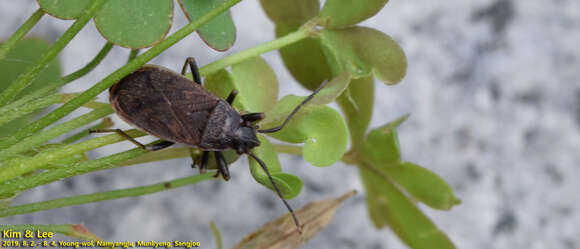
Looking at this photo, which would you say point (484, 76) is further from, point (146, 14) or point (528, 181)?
point (146, 14)

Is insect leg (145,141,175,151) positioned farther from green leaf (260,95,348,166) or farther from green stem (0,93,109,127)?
green leaf (260,95,348,166)

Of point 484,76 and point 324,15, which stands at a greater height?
point 324,15

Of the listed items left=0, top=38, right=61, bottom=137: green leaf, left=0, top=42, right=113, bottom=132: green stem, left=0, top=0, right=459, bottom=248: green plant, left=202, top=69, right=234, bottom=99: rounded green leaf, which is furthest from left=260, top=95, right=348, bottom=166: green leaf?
left=0, top=38, right=61, bottom=137: green leaf

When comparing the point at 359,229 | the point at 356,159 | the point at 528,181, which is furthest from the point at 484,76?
the point at 356,159

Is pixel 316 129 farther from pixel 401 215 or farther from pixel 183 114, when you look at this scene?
pixel 401 215

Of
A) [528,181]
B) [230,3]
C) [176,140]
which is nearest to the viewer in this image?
[230,3]

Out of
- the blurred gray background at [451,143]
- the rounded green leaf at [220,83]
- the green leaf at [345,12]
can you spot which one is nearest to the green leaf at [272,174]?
the rounded green leaf at [220,83]

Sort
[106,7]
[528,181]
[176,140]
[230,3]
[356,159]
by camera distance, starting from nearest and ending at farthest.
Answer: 1. [230,3]
2. [106,7]
3. [176,140]
4. [356,159]
5. [528,181]

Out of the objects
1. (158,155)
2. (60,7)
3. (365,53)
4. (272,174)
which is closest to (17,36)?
(60,7)

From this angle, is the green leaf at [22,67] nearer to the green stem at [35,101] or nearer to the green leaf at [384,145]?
the green stem at [35,101]
